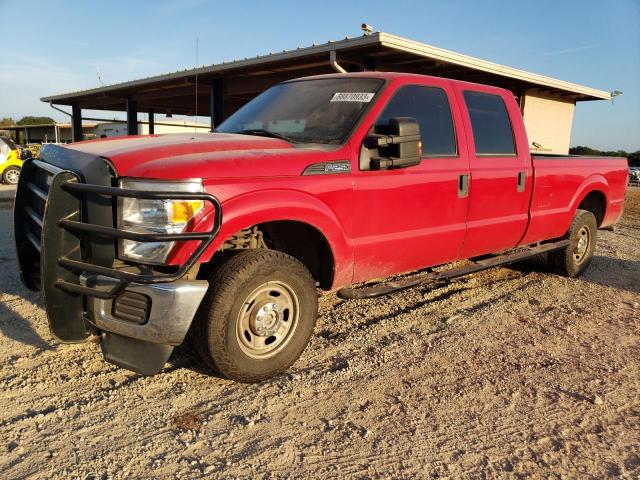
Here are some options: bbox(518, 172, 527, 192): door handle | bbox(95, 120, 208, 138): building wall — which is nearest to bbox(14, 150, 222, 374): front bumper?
bbox(518, 172, 527, 192): door handle

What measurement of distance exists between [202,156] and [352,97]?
4.63 ft

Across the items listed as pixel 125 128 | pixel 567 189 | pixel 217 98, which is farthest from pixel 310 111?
pixel 125 128

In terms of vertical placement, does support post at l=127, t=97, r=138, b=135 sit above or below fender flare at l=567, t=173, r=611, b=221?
above

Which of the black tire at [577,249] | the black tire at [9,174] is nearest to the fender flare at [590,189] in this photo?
the black tire at [577,249]

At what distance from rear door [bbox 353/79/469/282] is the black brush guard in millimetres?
1245

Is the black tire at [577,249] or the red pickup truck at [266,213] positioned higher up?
the red pickup truck at [266,213]

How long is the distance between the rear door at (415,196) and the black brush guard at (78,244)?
4.08ft

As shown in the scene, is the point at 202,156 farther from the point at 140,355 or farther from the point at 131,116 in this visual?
the point at 131,116

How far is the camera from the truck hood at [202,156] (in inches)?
108

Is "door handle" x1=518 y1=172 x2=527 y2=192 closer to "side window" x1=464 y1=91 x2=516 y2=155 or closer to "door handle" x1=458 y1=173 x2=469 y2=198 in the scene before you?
"side window" x1=464 y1=91 x2=516 y2=155

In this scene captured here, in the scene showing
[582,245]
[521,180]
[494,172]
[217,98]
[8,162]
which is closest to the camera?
[494,172]

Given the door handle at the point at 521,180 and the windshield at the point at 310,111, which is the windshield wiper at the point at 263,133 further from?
the door handle at the point at 521,180

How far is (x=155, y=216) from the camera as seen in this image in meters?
2.74

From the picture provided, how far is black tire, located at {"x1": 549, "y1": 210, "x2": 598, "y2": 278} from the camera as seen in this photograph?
5.87m
